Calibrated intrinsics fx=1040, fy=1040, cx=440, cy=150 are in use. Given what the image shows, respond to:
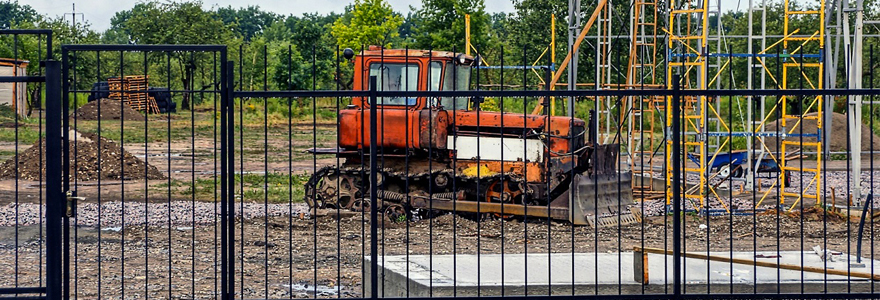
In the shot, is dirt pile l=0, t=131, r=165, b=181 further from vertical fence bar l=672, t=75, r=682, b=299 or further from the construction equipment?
vertical fence bar l=672, t=75, r=682, b=299

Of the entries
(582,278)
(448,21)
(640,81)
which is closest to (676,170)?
A: (582,278)

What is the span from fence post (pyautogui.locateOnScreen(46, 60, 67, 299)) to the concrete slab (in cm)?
229

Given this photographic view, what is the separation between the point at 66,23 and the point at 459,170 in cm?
4921

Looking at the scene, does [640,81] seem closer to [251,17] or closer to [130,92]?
[130,92]

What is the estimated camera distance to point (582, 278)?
27.0ft

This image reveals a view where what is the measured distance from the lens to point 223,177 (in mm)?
6590

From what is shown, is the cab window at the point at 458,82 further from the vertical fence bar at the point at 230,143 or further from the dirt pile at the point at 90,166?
the dirt pile at the point at 90,166

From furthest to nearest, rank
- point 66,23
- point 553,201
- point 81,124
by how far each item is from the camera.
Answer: point 66,23, point 81,124, point 553,201

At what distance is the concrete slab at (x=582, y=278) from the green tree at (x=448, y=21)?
36.4 metres

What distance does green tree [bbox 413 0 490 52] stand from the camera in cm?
4531

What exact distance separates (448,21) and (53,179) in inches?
1598

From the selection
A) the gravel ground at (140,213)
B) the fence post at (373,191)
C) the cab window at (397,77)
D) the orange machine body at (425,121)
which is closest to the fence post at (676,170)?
the fence post at (373,191)

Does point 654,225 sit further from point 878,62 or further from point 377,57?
point 878,62

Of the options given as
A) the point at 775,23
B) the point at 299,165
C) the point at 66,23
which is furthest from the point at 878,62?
the point at 66,23
